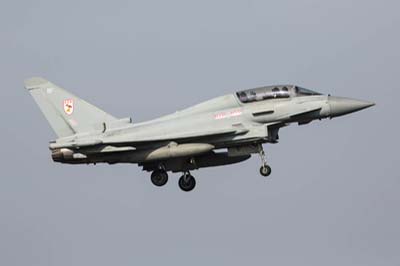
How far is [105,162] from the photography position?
3794 centimetres

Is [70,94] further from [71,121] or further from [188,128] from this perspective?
[188,128]

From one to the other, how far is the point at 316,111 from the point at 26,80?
11.1 meters

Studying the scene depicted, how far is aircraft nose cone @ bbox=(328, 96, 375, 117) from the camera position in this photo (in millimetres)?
35688

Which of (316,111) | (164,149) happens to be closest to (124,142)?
(164,149)

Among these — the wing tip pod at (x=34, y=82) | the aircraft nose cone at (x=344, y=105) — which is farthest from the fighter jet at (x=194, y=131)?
the wing tip pod at (x=34, y=82)

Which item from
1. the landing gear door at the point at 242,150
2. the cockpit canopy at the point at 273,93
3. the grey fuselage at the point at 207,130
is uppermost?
the cockpit canopy at the point at 273,93

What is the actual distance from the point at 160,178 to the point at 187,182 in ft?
3.39

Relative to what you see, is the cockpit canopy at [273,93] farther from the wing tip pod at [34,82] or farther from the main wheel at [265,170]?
the wing tip pod at [34,82]

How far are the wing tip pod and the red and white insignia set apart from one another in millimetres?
1156

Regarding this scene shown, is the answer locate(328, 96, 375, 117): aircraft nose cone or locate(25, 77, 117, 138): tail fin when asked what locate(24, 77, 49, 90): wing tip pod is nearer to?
locate(25, 77, 117, 138): tail fin

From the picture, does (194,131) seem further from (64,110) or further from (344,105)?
(64,110)

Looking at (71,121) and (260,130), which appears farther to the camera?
(71,121)

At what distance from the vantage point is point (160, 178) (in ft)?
123

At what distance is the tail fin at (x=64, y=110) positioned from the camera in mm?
38469
